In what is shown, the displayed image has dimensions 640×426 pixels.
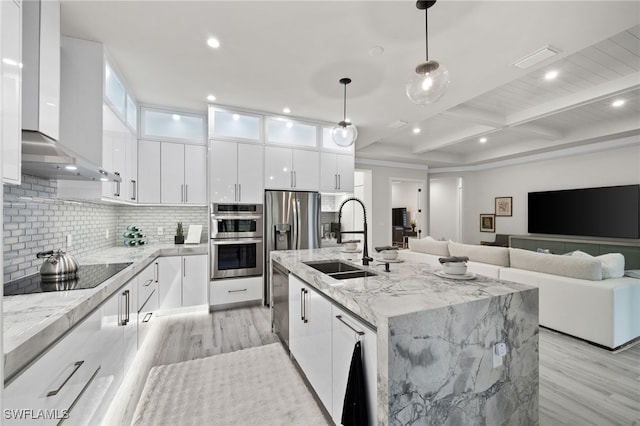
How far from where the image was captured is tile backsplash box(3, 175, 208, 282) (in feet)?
5.75

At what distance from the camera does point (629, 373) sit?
7.15ft

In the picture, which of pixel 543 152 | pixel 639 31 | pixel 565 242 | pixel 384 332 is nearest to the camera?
pixel 384 332

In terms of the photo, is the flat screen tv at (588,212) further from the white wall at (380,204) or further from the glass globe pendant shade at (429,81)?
the glass globe pendant shade at (429,81)

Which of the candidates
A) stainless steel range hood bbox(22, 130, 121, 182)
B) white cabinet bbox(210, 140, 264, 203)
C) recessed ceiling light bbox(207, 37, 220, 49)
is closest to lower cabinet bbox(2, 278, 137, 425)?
stainless steel range hood bbox(22, 130, 121, 182)

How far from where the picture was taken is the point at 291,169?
Answer: 4.10 metres

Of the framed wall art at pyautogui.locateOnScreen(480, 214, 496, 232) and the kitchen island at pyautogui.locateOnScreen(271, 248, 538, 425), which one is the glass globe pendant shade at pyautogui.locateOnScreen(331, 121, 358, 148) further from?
the framed wall art at pyautogui.locateOnScreen(480, 214, 496, 232)

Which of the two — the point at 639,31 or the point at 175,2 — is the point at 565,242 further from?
the point at 175,2

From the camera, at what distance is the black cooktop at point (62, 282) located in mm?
1500

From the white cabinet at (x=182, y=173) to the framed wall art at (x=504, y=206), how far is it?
6965 mm

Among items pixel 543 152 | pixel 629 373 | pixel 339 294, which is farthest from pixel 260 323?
pixel 543 152

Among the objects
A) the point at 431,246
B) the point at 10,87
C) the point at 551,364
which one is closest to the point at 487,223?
the point at 431,246

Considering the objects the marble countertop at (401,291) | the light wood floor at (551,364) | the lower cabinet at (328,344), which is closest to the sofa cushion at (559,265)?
the light wood floor at (551,364)

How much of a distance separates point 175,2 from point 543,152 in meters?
7.28

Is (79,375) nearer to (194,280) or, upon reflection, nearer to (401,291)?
(401,291)
